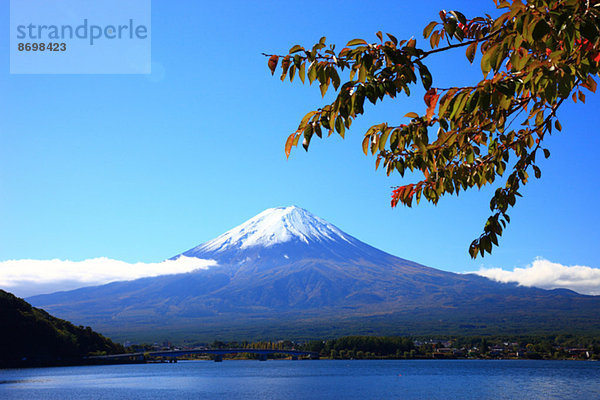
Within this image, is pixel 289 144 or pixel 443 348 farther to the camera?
pixel 443 348

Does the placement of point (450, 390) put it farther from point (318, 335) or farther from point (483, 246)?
point (318, 335)

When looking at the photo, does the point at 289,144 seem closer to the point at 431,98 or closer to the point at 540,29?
the point at 431,98

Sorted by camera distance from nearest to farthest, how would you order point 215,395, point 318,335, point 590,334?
point 215,395 → point 590,334 → point 318,335

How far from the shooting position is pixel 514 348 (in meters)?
160

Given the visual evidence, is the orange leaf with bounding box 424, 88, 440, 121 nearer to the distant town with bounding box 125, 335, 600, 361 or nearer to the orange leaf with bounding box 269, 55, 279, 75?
the orange leaf with bounding box 269, 55, 279, 75

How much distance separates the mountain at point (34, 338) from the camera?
298 ft

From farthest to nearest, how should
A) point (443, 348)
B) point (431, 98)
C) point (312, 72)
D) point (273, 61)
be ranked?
point (443, 348) < point (273, 61) < point (312, 72) < point (431, 98)

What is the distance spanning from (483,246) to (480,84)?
2.80 meters

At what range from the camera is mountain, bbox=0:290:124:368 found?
298 ft

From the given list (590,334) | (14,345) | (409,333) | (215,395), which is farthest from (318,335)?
(215,395)

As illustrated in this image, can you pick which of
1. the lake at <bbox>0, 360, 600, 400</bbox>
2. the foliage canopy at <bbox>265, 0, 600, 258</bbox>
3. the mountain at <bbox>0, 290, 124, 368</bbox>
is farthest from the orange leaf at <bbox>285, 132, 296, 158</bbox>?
the mountain at <bbox>0, 290, 124, 368</bbox>

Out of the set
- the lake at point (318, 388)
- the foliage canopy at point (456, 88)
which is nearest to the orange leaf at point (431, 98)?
the foliage canopy at point (456, 88)

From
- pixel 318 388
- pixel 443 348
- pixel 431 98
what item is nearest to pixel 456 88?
pixel 431 98

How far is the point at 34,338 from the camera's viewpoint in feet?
323
